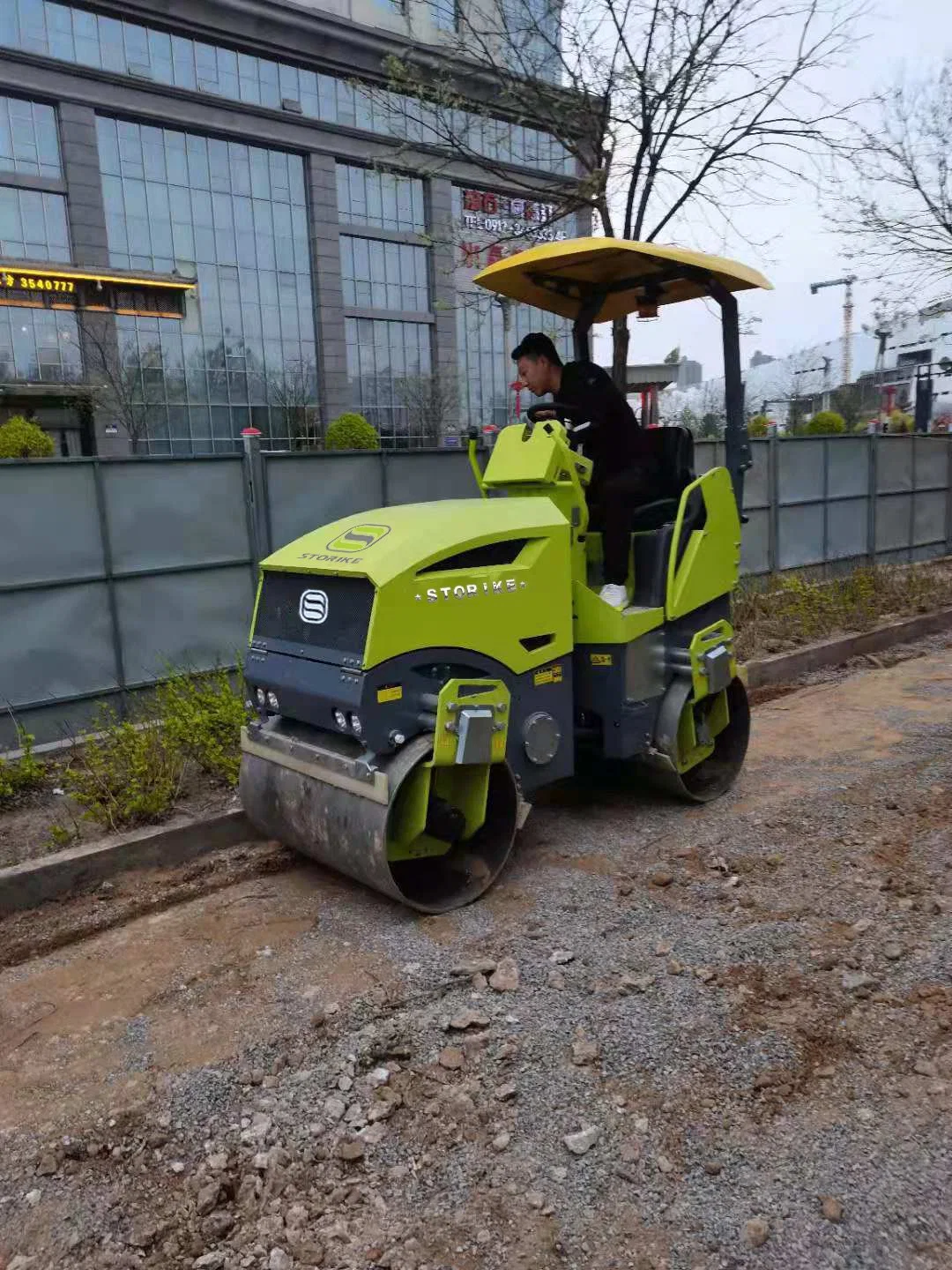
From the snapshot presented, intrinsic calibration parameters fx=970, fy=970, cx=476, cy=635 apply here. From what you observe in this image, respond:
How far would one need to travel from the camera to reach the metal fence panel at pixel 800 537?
38.0 ft

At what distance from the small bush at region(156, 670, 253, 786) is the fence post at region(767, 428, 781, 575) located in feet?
24.1

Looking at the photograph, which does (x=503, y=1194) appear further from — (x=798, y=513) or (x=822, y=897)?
(x=798, y=513)

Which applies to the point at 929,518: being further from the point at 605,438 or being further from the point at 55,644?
the point at 55,644

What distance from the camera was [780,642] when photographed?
341 inches

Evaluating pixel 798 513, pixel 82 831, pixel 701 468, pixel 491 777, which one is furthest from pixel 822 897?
pixel 798 513

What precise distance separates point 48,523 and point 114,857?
295 centimetres

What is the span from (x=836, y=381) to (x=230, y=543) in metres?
42.9

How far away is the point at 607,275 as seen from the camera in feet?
17.0

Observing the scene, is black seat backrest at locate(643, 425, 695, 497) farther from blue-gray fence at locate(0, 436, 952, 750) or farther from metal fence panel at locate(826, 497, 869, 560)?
metal fence panel at locate(826, 497, 869, 560)

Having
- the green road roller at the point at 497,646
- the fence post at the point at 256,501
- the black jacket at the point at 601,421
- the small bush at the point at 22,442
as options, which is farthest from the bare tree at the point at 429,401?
the black jacket at the point at 601,421

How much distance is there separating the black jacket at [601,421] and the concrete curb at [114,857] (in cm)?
255

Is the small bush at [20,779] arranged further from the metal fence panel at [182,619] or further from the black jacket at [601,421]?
the black jacket at [601,421]

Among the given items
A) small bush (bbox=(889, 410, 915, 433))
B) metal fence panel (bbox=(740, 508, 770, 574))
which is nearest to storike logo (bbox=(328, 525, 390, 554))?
metal fence panel (bbox=(740, 508, 770, 574))

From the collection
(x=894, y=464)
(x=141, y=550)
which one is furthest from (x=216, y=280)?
(x=141, y=550)
